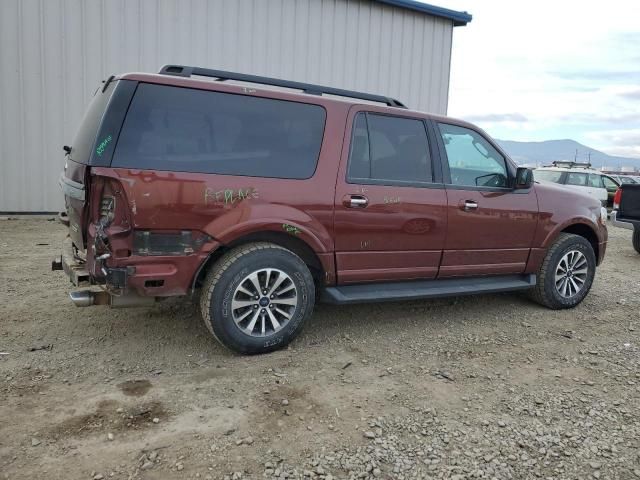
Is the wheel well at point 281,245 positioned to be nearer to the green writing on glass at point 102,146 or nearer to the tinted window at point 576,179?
the green writing on glass at point 102,146

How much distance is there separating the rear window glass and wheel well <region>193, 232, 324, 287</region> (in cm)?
103

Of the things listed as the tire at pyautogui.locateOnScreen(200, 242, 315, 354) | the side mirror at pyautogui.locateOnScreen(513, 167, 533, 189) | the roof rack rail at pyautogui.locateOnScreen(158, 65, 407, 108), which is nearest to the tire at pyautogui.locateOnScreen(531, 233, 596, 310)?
the side mirror at pyautogui.locateOnScreen(513, 167, 533, 189)

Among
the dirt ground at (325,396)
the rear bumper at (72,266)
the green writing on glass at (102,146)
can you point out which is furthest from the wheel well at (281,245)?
the green writing on glass at (102,146)

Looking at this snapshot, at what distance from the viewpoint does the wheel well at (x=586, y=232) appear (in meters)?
5.34

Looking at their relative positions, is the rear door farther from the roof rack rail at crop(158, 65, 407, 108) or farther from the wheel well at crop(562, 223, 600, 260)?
the wheel well at crop(562, 223, 600, 260)

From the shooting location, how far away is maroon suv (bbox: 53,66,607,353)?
3.29 meters

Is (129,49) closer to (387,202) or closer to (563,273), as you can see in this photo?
(387,202)

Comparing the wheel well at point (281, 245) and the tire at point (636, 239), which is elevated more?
the wheel well at point (281, 245)

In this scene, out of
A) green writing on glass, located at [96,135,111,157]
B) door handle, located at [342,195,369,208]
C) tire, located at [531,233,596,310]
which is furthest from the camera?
tire, located at [531,233,596,310]

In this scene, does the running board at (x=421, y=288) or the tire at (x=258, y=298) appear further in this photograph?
the running board at (x=421, y=288)

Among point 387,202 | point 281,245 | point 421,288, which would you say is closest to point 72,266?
point 281,245

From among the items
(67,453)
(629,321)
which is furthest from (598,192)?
(67,453)

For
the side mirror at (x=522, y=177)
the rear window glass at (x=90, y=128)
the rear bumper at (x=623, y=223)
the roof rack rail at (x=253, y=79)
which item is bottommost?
the rear bumper at (x=623, y=223)

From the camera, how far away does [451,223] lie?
4383 mm
